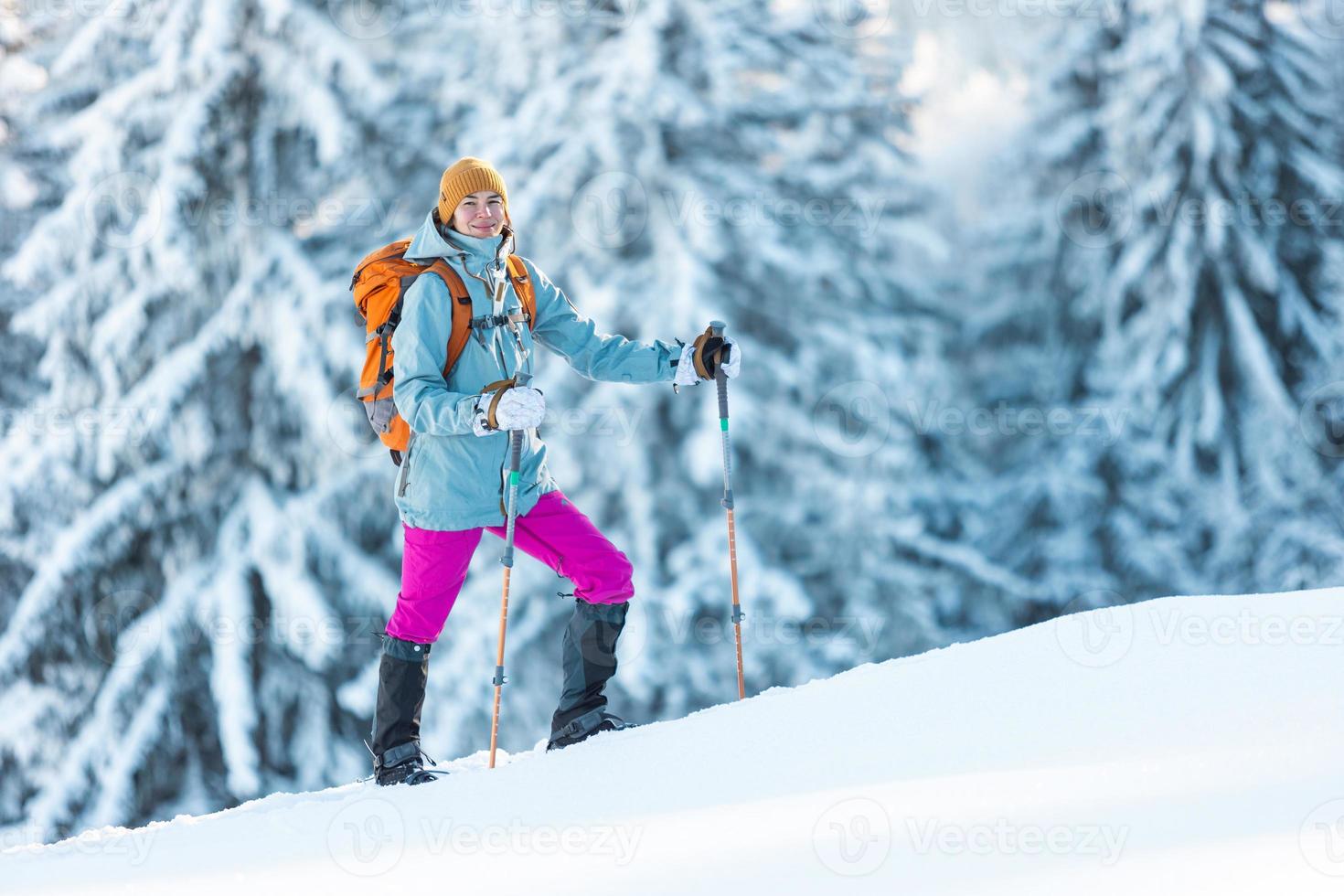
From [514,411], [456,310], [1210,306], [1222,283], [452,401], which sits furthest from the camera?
[1210,306]

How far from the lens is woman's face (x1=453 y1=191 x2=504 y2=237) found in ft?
15.6

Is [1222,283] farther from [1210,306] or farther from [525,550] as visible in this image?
[525,550]

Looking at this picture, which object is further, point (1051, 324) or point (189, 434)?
point (1051, 324)

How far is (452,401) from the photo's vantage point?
4.42 metres

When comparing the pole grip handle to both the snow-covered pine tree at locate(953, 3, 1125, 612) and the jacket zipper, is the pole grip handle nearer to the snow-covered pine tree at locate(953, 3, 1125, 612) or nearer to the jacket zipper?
the jacket zipper

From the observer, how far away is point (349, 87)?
12.4 metres

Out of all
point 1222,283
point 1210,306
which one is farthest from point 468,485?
point 1210,306

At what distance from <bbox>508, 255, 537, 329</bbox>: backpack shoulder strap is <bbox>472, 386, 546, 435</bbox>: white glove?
0.73 meters

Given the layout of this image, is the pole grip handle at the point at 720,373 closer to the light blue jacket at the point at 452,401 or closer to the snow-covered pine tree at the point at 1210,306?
the light blue jacket at the point at 452,401

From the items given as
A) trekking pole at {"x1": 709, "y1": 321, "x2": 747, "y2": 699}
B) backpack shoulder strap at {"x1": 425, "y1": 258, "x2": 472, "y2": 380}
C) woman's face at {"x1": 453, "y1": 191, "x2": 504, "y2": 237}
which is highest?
woman's face at {"x1": 453, "y1": 191, "x2": 504, "y2": 237}

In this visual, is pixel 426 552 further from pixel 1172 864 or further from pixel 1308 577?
pixel 1308 577

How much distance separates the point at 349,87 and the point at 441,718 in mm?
6019

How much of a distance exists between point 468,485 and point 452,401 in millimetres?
415

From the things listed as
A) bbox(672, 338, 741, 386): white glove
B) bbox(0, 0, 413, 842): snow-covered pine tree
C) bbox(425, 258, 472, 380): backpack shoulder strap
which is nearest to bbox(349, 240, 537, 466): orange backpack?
bbox(425, 258, 472, 380): backpack shoulder strap
